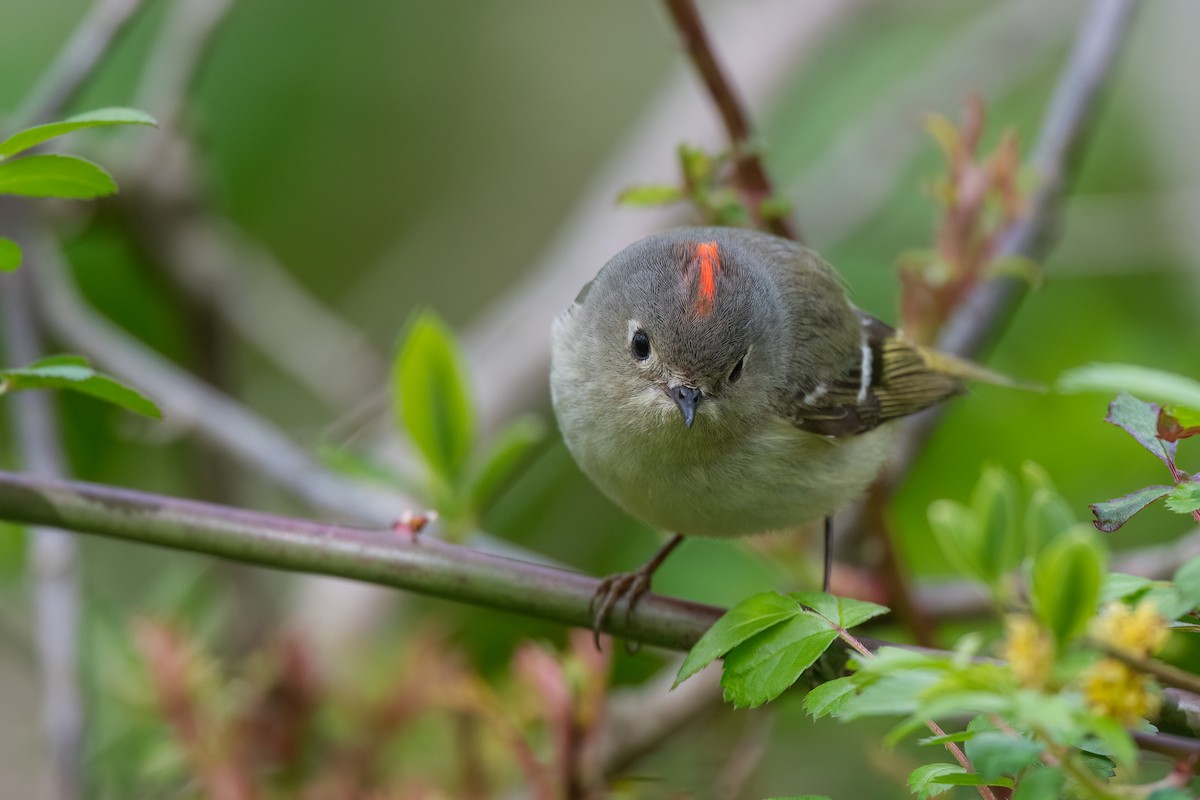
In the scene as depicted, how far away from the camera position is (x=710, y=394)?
2.16 m

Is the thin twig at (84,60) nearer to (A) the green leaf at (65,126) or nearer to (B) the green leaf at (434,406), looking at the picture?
(B) the green leaf at (434,406)

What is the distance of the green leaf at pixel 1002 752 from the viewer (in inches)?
33.2

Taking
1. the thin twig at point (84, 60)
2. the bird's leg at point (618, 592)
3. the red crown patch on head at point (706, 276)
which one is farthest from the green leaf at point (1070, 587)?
the thin twig at point (84, 60)

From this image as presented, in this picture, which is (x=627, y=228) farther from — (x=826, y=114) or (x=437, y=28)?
(x=437, y=28)

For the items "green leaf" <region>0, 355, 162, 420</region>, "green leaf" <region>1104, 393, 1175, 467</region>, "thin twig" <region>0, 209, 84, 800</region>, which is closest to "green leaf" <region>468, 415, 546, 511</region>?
"thin twig" <region>0, 209, 84, 800</region>

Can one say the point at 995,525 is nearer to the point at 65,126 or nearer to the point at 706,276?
the point at 706,276

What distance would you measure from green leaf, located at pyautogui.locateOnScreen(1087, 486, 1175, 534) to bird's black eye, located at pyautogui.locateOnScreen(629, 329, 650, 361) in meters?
1.20

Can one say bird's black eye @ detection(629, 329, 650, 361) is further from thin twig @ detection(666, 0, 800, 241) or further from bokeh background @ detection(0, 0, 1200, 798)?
bokeh background @ detection(0, 0, 1200, 798)

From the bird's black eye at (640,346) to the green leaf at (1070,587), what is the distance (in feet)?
4.67

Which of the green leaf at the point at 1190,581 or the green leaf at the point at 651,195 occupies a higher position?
the green leaf at the point at 651,195

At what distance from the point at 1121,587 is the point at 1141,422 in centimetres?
25

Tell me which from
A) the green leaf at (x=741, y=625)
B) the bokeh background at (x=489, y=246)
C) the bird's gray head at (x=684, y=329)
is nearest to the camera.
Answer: the green leaf at (x=741, y=625)

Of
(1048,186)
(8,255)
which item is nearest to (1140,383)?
(8,255)

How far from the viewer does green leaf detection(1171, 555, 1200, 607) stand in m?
0.85
